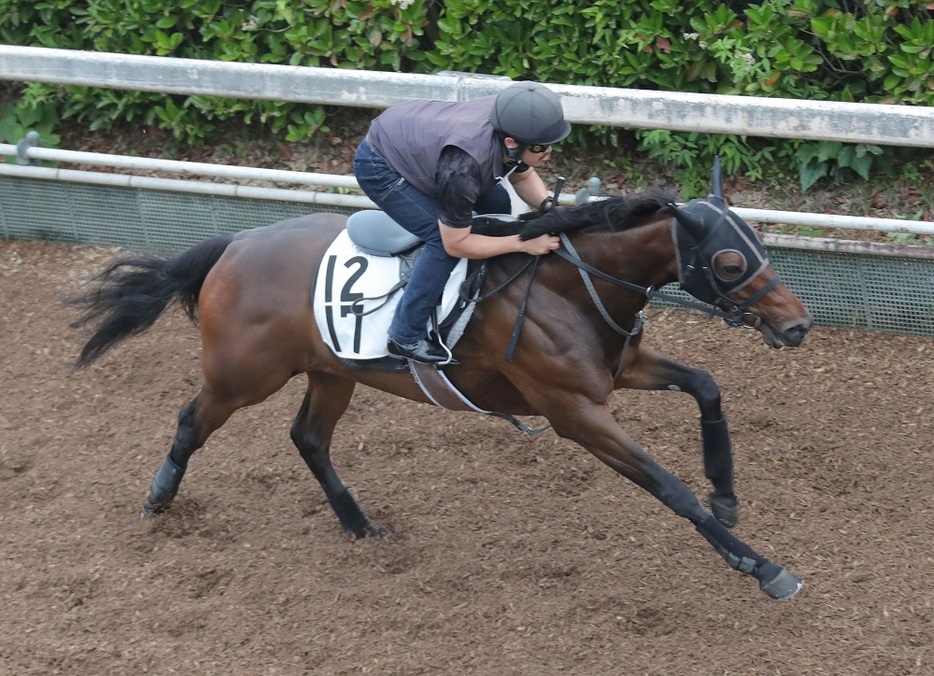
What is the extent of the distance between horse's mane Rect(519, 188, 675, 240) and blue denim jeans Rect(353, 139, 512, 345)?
38 cm

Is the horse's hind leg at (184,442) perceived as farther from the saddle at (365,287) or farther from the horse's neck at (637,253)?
the horse's neck at (637,253)

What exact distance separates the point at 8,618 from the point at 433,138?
2836 mm

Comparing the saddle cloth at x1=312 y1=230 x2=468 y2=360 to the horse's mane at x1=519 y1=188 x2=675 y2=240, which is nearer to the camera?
the horse's mane at x1=519 y1=188 x2=675 y2=240

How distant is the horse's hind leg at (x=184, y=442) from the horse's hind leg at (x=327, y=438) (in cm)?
37

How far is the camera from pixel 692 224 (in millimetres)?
4301

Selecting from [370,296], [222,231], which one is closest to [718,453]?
[370,296]

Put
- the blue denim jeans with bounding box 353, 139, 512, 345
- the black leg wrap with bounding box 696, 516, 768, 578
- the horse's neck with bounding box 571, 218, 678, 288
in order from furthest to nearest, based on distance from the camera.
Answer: the blue denim jeans with bounding box 353, 139, 512, 345 < the black leg wrap with bounding box 696, 516, 768, 578 < the horse's neck with bounding box 571, 218, 678, 288

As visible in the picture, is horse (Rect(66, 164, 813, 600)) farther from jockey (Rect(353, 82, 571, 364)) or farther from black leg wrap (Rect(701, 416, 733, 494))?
A: jockey (Rect(353, 82, 571, 364))

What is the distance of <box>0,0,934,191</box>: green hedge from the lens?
731cm

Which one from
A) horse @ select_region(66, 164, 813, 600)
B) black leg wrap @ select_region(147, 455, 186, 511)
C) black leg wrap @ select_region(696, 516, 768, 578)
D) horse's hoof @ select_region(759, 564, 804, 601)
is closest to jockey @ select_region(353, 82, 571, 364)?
horse @ select_region(66, 164, 813, 600)

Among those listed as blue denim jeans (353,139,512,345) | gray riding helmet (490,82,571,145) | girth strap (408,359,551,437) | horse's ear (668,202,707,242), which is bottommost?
girth strap (408,359,551,437)

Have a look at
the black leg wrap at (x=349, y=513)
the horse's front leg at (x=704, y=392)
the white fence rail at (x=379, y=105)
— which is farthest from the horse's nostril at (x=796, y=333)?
the white fence rail at (x=379, y=105)

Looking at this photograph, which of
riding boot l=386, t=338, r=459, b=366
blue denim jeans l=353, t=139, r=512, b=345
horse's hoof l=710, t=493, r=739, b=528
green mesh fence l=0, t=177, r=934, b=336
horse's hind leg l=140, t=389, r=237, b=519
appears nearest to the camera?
blue denim jeans l=353, t=139, r=512, b=345

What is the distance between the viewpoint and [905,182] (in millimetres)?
7441
